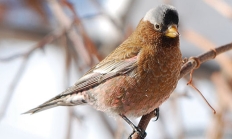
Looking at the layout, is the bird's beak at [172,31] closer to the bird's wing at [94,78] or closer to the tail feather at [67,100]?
the bird's wing at [94,78]

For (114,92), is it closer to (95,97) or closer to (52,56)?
(95,97)

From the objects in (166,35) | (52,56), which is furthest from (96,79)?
(52,56)

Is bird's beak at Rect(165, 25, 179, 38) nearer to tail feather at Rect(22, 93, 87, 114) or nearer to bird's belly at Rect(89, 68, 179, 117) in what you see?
bird's belly at Rect(89, 68, 179, 117)

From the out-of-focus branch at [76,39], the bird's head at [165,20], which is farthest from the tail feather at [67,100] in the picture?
the bird's head at [165,20]

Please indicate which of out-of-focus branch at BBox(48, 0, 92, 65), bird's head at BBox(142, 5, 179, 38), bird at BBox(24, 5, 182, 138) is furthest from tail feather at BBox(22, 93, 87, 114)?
bird's head at BBox(142, 5, 179, 38)

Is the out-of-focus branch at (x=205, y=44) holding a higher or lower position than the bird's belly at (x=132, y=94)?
higher

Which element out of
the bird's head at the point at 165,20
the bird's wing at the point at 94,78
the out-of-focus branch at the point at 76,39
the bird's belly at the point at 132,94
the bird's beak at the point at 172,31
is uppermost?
the out-of-focus branch at the point at 76,39

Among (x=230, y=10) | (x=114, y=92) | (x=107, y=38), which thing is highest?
(x=107, y=38)

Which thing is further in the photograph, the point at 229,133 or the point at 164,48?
the point at 229,133
